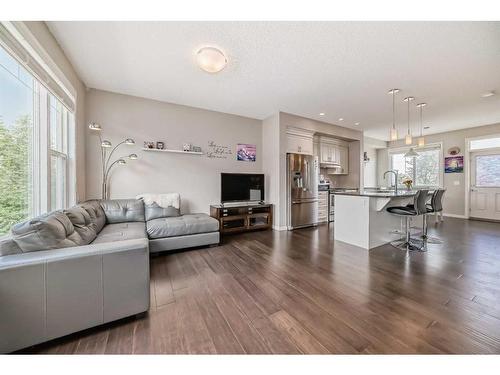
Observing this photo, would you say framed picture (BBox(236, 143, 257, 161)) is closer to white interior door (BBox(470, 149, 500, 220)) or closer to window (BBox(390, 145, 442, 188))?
window (BBox(390, 145, 442, 188))

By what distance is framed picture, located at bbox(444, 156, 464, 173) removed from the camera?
233 inches

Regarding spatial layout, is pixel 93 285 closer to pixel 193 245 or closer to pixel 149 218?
pixel 193 245

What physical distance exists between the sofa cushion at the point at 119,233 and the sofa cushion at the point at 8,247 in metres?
0.87

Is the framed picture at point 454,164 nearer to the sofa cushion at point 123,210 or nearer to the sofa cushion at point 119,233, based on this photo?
the sofa cushion at point 119,233

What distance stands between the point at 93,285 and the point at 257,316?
1237mm

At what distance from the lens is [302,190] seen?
4723mm

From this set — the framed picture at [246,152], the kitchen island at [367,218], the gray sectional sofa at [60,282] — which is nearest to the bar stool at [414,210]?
the kitchen island at [367,218]

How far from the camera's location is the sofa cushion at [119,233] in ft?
7.38

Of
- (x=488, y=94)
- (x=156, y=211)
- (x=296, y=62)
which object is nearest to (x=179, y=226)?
(x=156, y=211)

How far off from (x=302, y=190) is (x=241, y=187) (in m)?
1.47

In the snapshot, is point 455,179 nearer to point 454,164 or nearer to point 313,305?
point 454,164

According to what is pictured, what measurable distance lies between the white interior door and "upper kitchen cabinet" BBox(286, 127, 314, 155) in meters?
4.96

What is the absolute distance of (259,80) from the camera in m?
3.12
